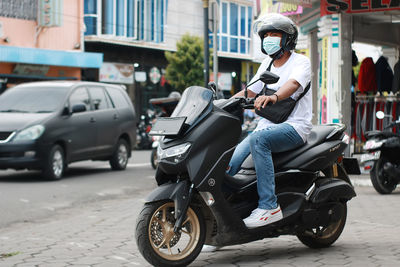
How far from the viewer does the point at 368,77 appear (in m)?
14.8

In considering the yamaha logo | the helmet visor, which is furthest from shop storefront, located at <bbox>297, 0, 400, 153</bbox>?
the yamaha logo

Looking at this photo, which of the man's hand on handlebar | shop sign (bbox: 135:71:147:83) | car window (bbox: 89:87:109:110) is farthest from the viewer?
shop sign (bbox: 135:71:147:83)

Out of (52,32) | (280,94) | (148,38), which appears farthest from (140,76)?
(280,94)

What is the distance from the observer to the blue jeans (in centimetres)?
521

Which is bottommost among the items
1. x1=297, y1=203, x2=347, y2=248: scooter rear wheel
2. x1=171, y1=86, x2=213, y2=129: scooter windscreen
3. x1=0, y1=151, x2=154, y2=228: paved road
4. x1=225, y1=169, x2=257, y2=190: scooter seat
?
x1=0, y1=151, x2=154, y2=228: paved road

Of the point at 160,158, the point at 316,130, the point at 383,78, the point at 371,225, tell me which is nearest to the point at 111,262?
the point at 160,158

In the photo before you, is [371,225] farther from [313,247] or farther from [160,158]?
[160,158]

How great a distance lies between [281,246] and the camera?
19.7ft

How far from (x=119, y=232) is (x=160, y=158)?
2.35 meters

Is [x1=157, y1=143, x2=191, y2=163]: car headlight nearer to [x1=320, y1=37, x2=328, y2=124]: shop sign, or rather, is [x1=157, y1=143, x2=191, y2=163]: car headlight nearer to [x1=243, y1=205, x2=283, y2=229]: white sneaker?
[x1=243, y1=205, x2=283, y2=229]: white sneaker

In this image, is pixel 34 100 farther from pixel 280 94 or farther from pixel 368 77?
pixel 280 94

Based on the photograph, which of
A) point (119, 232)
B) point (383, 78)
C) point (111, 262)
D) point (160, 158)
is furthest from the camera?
point (383, 78)

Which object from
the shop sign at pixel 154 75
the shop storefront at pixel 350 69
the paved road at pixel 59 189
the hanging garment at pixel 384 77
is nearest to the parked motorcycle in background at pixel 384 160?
the shop storefront at pixel 350 69

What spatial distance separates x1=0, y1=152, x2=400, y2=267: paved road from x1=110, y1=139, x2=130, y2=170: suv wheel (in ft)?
20.3
